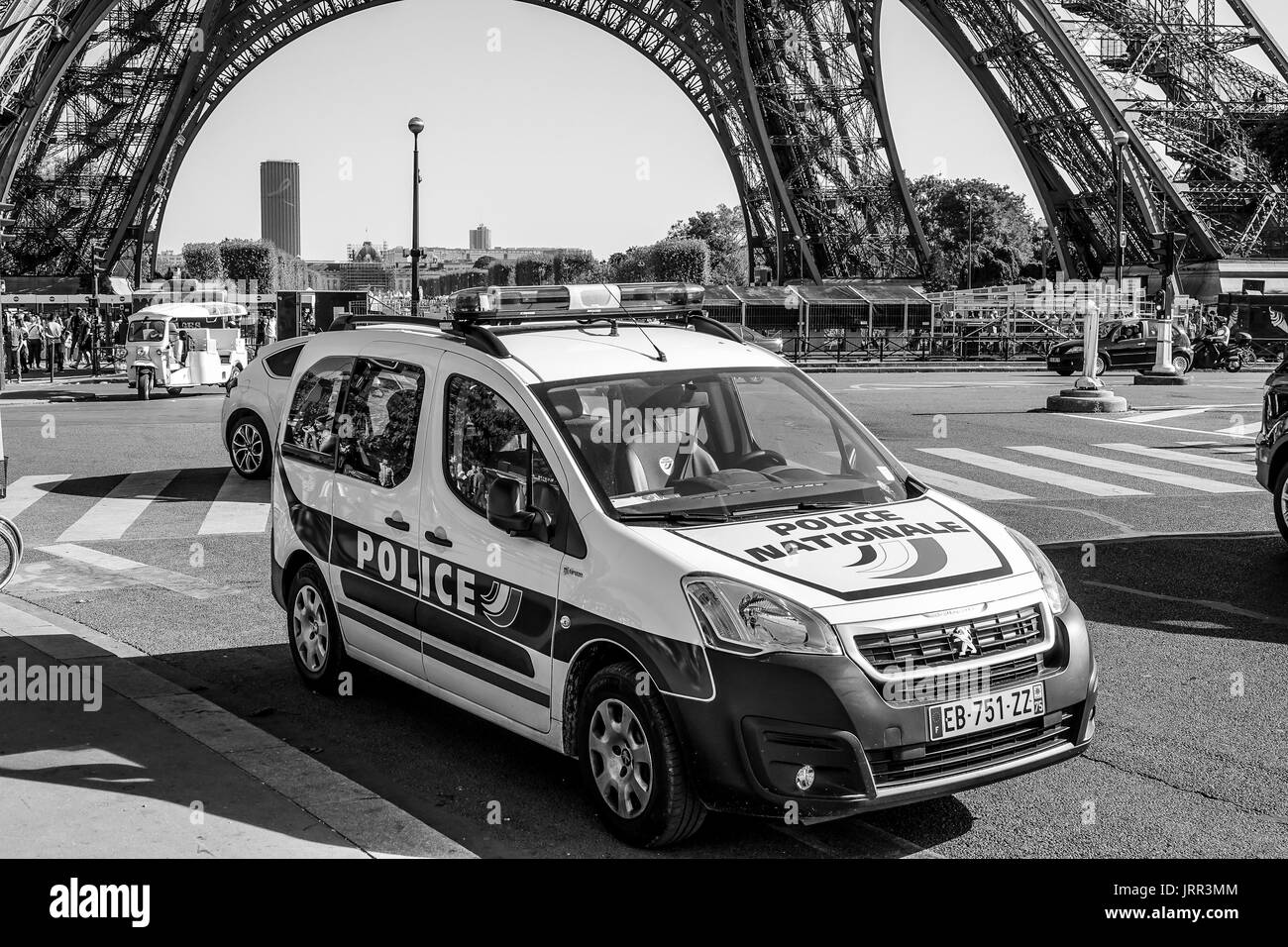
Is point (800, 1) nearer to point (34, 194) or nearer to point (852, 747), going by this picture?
point (34, 194)

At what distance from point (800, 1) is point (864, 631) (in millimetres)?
61766

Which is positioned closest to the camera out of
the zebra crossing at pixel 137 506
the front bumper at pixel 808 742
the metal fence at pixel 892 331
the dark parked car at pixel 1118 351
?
the front bumper at pixel 808 742

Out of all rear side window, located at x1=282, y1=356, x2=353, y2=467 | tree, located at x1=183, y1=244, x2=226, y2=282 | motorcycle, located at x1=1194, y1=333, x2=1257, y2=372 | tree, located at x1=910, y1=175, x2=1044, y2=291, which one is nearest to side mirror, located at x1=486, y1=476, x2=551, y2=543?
rear side window, located at x1=282, y1=356, x2=353, y2=467

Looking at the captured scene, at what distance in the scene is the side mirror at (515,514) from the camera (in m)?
5.14

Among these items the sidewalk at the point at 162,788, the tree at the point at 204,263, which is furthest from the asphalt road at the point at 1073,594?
the tree at the point at 204,263

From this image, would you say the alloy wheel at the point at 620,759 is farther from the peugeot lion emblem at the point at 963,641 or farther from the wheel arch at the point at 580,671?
the peugeot lion emblem at the point at 963,641

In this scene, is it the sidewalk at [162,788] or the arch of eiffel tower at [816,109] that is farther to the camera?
the arch of eiffel tower at [816,109]

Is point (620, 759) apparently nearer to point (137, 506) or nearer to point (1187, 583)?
point (1187, 583)

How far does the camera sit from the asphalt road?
4980mm

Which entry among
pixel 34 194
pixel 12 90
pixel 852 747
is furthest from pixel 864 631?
pixel 34 194

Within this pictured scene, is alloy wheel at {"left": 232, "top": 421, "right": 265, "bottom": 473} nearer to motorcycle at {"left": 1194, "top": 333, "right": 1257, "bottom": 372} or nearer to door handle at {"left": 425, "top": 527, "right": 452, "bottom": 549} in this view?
door handle at {"left": 425, "top": 527, "right": 452, "bottom": 549}

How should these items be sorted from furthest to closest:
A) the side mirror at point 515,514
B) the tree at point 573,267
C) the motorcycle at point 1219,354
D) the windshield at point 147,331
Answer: the tree at point 573,267
the motorcycle at point 1219,354
the windshield at point 147,331
the side mirror at point 515,514

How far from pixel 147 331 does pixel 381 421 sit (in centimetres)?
2808

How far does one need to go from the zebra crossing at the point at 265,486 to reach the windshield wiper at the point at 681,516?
24.0ft
